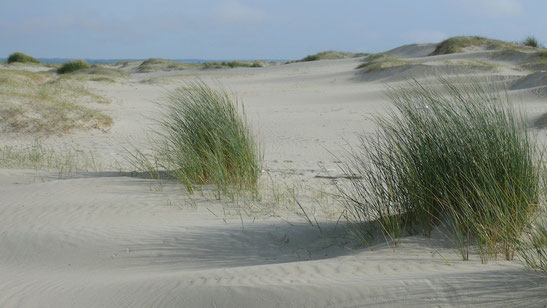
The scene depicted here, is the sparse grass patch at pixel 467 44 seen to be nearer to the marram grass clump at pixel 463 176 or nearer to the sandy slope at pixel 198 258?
the sandy slope at pixel 198 258

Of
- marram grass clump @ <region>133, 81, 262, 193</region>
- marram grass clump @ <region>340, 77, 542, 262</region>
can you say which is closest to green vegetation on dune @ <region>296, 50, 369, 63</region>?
marram grass clump @ <region>133, 81, 262, 193</region>

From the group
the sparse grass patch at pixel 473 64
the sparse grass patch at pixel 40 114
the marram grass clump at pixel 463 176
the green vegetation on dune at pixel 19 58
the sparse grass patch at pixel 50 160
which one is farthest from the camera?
the green vegetation on dune at pixel 19 58

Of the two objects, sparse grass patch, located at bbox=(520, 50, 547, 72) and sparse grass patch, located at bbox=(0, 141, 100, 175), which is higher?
sparse grass patch, located at bbox=(520, 50, 547, 72)

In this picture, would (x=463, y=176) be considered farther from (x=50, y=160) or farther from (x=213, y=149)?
(x=50, y=160)

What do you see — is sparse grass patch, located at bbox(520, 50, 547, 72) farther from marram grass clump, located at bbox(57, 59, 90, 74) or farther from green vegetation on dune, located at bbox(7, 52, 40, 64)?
green vegetation on dune, located at bbox(7, 52, 40, 64)

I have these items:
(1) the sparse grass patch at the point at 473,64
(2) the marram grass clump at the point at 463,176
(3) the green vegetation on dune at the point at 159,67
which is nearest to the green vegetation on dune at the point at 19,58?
(3) the green vegetation on dune at the point at 159,67

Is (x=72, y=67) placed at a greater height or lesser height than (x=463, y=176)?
greater

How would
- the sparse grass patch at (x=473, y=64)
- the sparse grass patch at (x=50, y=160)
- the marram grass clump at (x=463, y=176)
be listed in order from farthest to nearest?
the sparse grass patch at (x=473, y=64) → the sparse grass patch at (x=50, y=160) → the marram grass clump at (x=463, y=176)

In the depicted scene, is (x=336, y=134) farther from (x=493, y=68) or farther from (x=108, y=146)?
(x=493, y=68)

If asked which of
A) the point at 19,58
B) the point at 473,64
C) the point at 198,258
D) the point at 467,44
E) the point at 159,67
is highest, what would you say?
the point at 467,44

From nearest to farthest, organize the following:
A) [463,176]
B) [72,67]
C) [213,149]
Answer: [463,176] → [213,149] → [72,67]

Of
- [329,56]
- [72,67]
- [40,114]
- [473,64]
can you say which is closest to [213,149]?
[40,114]

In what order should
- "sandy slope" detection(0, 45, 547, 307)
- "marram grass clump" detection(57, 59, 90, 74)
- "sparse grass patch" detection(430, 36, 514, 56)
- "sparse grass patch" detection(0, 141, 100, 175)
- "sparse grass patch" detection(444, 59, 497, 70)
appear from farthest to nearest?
"marram grass clump" detection(57, 59, 90, 74) < "sparse grass patch" detection(430, 36, 514, 56) < "sparse grass patch" detection(444, 59, 497, 70) < "sparse grass patch" detection(0, 141, 100, 175) < "sandy slope" detection(0, 45, 547, 307)

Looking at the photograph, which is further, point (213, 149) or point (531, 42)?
point (531, 42)
